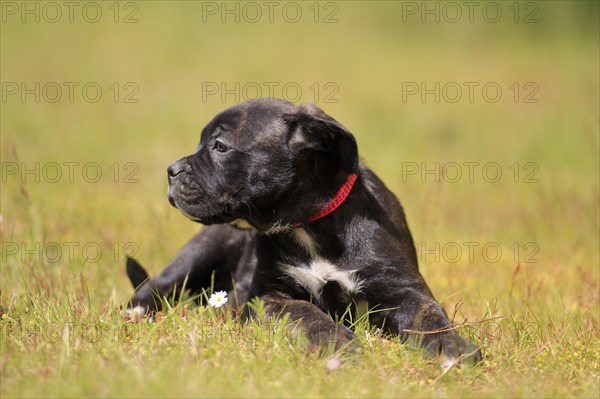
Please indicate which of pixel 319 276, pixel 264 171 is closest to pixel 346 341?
pixel 319 276

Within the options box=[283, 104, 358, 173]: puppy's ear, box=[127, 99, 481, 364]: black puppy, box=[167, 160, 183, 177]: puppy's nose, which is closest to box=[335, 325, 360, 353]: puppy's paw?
box=[127, 99, 481, 364]: black puppy

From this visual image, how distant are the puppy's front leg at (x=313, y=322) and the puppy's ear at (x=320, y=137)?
0.83 m

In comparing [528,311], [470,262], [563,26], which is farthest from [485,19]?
[528,311]

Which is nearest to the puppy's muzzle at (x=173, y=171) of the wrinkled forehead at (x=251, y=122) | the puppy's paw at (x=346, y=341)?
the wrinkled forehead at (x=251, y=122)

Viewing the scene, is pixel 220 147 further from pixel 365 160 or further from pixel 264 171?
pixel 365 160

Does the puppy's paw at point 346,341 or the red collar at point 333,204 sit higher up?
the red collar at point 333,204

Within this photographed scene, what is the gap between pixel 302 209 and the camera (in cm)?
519

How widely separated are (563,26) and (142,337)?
17.5m

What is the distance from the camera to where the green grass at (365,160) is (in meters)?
4.01

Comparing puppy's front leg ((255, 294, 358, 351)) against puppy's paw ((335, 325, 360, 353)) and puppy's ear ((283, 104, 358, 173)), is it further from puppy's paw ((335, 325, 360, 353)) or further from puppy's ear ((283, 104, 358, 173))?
puppy's ear ((283, 104, 358, 173))

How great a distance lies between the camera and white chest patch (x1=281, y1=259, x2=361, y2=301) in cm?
512

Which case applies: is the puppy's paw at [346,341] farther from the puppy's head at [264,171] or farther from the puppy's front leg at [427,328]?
the puppy's head at [264,171]

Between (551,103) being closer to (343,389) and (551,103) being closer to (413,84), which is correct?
(413,84)

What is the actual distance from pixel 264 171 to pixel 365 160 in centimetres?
96
